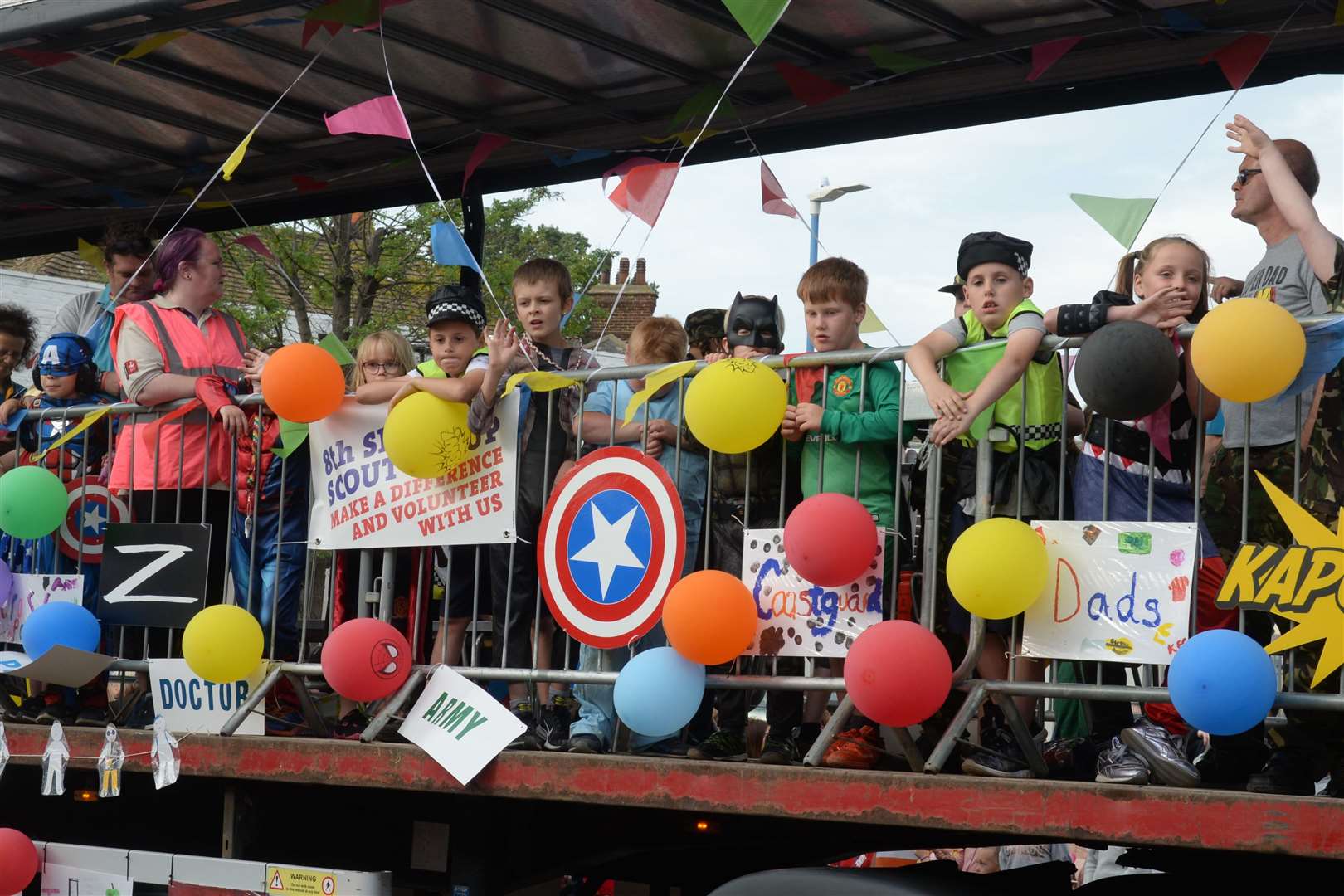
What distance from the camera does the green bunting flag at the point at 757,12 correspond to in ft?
17.2

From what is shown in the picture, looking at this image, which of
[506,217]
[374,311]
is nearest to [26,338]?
[374,311]

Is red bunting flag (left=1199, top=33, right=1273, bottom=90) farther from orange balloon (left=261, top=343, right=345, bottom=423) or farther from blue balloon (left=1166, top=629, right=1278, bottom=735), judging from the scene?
orange balloon (left=261, top=343, right=345, bottom=423)

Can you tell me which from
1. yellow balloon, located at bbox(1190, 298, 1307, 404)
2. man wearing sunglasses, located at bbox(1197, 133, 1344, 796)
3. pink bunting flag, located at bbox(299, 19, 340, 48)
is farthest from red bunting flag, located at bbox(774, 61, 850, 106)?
yellow balloon, located at bbox(1190, 298, 1307, 404)

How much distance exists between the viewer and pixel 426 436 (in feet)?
19.8

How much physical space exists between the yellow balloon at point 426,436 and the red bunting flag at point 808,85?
2.28 metres

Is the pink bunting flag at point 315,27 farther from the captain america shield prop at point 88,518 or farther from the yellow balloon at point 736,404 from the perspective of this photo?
the yellow balloon at point 736,404

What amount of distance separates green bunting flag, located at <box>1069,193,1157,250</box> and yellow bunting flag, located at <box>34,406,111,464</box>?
4.21m

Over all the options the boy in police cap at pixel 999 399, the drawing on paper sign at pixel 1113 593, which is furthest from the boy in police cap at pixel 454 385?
the drawing on paper sign at pixel 1113 593

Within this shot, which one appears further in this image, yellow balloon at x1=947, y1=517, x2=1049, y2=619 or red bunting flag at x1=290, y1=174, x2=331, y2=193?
red bunting flag at x1=290, y1=174, x2=331, y2=193

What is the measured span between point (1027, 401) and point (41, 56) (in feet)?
14.4

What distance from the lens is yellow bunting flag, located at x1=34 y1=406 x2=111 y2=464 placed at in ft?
23.4

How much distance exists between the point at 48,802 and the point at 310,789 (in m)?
1.72

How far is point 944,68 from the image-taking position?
7.19 metres

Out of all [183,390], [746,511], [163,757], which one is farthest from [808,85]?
[163,757]
